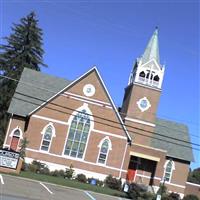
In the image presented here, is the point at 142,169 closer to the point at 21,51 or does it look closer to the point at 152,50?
the point at 152,50

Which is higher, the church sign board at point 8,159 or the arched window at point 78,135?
the arched window at point 78,135

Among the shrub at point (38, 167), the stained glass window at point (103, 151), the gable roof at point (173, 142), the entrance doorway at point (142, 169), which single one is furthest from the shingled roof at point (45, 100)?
the stained glass window at point (103, 151)

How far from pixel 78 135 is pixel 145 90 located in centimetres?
906

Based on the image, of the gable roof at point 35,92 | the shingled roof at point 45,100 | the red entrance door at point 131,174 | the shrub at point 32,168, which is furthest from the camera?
the red entrance door at point 131,174

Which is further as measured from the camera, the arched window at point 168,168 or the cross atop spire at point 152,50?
the cross atop spire at point 152,50

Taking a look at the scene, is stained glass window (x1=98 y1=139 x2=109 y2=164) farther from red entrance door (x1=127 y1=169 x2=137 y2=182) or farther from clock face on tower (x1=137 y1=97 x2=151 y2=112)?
clock face on tower (x1=137 y1=97 x2=151 y2=112)

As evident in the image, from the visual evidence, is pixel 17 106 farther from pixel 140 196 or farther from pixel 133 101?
pixel 140 196

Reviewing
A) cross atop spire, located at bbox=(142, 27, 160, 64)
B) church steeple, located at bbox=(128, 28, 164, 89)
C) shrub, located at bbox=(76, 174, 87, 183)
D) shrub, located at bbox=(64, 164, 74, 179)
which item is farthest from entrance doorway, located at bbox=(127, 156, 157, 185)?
cross atop spire, located at bbox=(142, 27, 160, 64)

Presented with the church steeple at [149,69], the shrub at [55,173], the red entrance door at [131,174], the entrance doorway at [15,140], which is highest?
the church steeple at [149,69]

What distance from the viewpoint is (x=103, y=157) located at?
46344 millimetres

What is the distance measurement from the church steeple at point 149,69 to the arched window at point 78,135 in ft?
24.7

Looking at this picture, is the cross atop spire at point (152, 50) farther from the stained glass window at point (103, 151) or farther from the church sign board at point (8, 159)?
the church sign board at point (8, 159)

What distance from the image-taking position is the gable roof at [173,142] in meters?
50.9

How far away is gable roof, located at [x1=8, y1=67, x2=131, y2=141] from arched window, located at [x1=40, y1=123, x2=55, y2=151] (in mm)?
2049
